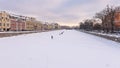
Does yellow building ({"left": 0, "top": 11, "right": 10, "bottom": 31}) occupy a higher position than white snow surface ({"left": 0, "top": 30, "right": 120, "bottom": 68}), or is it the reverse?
yellow building ({"left": 0, "top": 11, "right": 10, "bottom": 31})

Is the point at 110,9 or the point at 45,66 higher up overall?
the point at 110,9

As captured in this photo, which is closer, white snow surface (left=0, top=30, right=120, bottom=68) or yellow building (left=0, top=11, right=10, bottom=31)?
white snow surface (left=0, top=30, right=120, bottom=68)

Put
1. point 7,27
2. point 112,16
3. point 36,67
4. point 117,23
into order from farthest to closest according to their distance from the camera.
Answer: point 7,27, point 117,23, point 112,16, point 36,67

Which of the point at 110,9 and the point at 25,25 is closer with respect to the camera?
the point at 110,9

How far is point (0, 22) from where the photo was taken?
9750 centimetres

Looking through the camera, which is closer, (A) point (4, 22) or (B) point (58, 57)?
(B) point (58, 57)

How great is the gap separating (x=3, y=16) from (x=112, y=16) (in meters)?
48.0

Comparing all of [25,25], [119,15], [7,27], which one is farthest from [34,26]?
[119,15]

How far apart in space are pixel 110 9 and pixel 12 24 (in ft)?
176

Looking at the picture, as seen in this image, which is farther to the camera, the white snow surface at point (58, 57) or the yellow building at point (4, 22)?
the yellow building at point (4, 22)

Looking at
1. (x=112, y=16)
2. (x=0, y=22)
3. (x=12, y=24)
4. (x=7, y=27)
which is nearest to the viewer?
(x=112, y=16)

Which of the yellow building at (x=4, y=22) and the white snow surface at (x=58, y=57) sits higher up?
the yellow building at (x=4, y=22)

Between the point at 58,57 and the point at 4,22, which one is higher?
the point at 4,22

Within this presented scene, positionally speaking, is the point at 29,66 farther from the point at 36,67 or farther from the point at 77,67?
the point at 77,67
